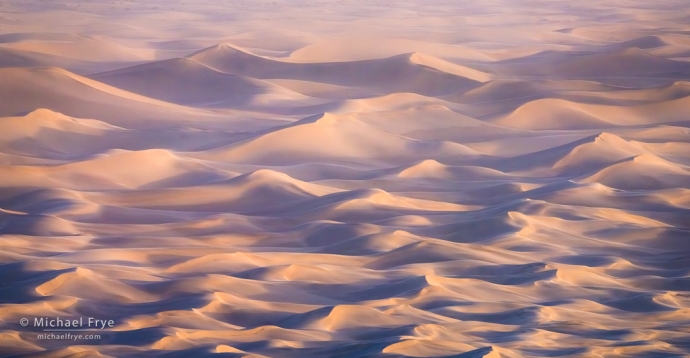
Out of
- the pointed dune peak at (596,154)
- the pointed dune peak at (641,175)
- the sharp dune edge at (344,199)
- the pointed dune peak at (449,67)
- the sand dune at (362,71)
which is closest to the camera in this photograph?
the sharp dune edge at (344,199)

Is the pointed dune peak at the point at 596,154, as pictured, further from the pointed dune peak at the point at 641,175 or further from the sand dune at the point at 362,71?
the sand dune at the point at 362,71

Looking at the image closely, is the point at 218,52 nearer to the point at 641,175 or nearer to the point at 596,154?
the point at 596,154

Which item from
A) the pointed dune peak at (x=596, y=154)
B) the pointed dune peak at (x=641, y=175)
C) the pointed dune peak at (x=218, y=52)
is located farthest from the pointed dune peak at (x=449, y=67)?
the pointed dune peak at (x=641, y=175)

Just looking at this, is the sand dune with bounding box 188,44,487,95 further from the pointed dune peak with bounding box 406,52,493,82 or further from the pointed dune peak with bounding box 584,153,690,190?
the pointed dune peak with bounding box 584,153,690,190

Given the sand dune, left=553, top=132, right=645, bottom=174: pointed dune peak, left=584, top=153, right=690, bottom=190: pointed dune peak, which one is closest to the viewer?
left=584, top=153, right=690, bottom=190: pointed dune peak

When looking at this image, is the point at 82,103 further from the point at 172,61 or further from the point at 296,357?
the point at 296,357

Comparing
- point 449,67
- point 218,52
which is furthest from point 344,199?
point 218,52

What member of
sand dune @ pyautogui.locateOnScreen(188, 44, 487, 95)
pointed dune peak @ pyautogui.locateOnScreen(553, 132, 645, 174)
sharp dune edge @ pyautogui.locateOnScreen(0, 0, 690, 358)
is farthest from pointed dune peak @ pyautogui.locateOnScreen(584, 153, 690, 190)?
sand dune @ pyautogui.locateOnScreen(188, 44, 487, 95)

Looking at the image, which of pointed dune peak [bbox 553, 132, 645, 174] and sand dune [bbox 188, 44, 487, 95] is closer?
pointed dune peak [bbox 553, 132, 645, 174]

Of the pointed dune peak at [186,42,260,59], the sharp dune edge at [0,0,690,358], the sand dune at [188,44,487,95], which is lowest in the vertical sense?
the sharp dune edge at [0,0,690,358]
